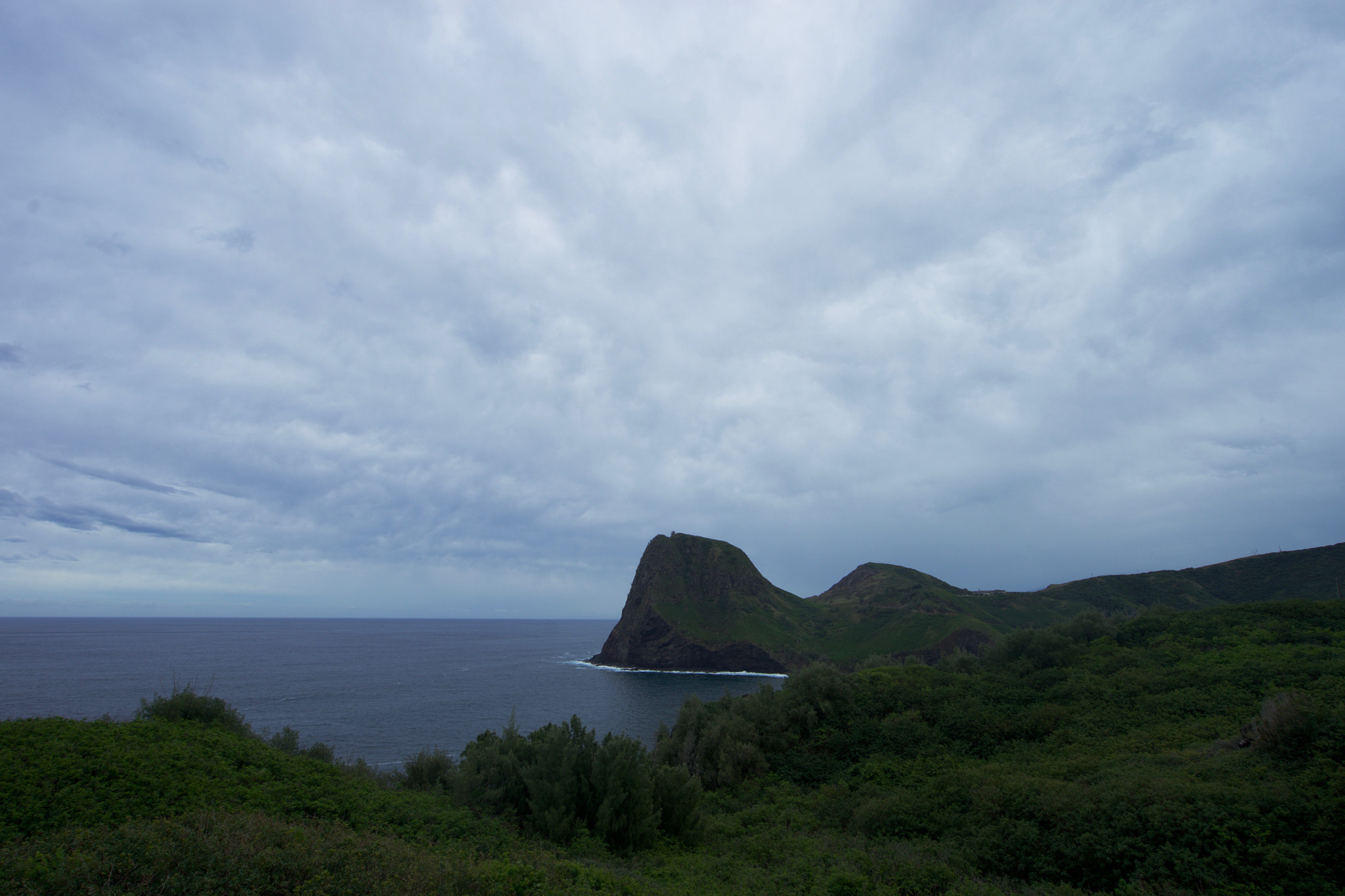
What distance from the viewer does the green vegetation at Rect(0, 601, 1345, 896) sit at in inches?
352

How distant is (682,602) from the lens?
123 metres

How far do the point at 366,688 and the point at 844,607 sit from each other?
316 feet

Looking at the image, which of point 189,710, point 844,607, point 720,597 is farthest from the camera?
point 844,607

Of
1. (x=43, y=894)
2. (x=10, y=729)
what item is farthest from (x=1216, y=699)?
(x=10, y=729)

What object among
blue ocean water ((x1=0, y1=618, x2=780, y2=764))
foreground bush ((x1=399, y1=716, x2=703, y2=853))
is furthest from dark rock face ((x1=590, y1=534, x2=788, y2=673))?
foreground bush ((x1=399, y1=716, x2=703, y2=853))

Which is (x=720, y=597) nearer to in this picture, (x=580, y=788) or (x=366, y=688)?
(x=366, y=688)

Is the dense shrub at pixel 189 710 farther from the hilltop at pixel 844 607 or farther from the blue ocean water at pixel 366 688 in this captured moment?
the hilltop at pixel 844 607

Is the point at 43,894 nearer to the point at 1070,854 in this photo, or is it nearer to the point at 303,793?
the point at 303,793

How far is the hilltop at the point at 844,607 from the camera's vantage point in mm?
97250

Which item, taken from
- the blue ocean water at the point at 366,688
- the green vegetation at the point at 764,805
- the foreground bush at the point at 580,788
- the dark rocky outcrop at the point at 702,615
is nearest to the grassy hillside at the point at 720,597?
the dark rocky outcrop at the point at 702,615

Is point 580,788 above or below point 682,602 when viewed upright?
above

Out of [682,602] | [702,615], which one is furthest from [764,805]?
[682,602]

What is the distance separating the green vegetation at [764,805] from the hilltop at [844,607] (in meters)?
72.1

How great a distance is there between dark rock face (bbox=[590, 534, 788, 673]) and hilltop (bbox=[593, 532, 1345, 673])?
0.21 meters
